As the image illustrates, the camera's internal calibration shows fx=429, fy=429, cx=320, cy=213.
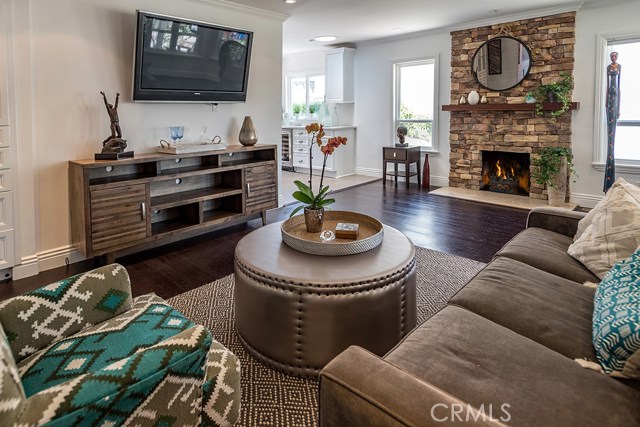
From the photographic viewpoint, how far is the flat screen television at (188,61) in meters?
3.68

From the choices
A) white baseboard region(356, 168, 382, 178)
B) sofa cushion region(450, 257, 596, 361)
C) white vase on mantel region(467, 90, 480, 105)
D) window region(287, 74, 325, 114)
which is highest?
window region(287, 74, 325, 114)

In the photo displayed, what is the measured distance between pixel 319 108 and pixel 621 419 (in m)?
8.04

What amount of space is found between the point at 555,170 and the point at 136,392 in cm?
554

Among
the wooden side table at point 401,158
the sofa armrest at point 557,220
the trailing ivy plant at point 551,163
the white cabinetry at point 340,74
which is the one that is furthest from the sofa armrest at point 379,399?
the white cabinetry at point 340,74

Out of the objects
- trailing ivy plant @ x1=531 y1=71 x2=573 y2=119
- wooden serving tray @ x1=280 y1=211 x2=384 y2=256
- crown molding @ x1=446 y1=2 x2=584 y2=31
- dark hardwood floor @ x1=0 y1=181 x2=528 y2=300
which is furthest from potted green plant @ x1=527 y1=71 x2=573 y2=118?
wooden serving tray @ x1=280 y1=211 x2=384 y2=256

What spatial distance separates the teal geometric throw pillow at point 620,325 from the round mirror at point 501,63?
4.97m

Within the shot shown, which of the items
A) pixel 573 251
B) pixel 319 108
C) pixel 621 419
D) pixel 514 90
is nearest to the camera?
pixel 621 419

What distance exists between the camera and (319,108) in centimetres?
861

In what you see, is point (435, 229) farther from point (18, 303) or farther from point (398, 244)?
point (18, 303)

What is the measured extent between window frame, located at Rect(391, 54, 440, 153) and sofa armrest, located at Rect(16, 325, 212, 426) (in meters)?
6.35

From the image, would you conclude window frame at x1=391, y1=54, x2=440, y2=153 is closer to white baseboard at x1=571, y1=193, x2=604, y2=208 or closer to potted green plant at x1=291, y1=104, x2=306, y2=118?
white baseboard at x1=571, y1=193, x2=604, y2=208

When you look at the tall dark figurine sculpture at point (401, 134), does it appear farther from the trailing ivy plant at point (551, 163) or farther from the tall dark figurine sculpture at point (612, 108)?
the tall dark figurine sculpture at point (612, 108)

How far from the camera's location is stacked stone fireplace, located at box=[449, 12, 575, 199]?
213 inches

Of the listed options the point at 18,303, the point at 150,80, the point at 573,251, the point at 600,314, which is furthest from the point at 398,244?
the point at 150,80
